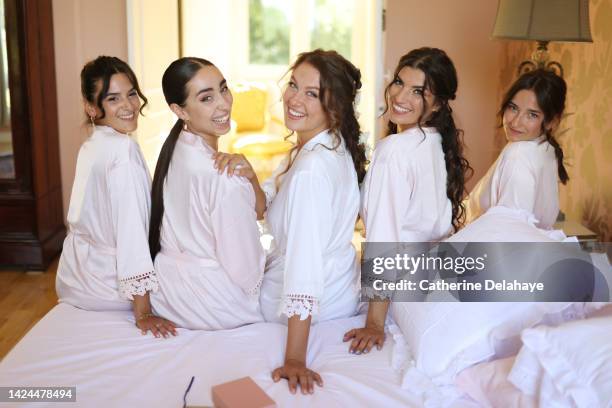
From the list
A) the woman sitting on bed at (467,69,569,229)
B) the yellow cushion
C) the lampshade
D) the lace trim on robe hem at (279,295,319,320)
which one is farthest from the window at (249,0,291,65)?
the lace trim on robe hem at (279,295,319,320)

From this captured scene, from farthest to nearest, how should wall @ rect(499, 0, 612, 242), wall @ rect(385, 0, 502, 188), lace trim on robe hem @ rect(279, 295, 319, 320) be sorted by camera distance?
1. wall @ rect(385, 0, 502, 188)
2. wall @ rect(499, 0, 612, 242)
3. lace trim on robe hem @ rect(279, 295, 319, 320)

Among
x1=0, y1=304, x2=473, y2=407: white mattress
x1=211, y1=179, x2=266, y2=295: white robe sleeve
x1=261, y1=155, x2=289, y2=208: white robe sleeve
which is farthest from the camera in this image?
x1=261, y1=155, x2=289, y2=208: white robe sleeve

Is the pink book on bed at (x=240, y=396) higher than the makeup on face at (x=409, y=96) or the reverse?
the reverse

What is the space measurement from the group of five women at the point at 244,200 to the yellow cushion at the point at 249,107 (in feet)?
13.3

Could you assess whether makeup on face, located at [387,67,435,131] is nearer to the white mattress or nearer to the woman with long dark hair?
the woman with long dark hair

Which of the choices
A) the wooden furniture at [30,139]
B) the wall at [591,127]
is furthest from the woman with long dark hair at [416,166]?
the wooden furniture at [30,139]

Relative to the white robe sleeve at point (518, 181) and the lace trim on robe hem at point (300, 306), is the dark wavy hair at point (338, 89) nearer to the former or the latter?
the lace trim on robe hem at point (300, 306)

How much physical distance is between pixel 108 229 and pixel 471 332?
1.19m

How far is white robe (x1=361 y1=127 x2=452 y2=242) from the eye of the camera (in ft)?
6.70

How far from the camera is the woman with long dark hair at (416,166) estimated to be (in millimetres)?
2043

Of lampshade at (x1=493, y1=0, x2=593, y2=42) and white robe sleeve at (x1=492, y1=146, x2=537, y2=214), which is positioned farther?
lampshade at (x1=493, y1=0, x2=593, y2=42)

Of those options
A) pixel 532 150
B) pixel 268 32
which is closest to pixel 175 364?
pixel 532 150

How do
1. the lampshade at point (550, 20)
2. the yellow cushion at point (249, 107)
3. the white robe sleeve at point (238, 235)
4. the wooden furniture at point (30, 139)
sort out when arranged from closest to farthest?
the white robe sleeve at point (238, 235) → the lampshade at point (550, 20) → the wooden furniture at point (30, 139) → the yellow cushion at point (249, 107)

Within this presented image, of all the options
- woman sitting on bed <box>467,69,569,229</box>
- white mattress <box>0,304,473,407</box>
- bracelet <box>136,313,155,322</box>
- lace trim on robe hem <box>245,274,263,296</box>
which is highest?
woman sitting on bed <box>467,69,569,229</box>
